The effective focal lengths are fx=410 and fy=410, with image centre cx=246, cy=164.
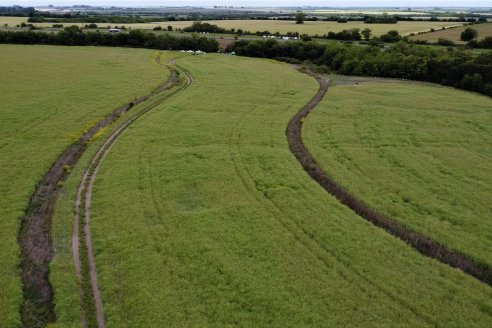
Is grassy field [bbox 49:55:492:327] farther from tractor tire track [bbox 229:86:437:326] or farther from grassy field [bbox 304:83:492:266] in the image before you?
grassy field [bbox 304:83:492:266]

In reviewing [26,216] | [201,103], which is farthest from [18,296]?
[201,103]

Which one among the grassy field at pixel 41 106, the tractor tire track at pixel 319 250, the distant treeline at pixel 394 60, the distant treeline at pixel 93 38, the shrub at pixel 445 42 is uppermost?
the distant treeline at pixel 93 38

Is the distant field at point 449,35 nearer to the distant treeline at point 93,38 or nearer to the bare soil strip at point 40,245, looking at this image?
the distant treeline at point 93,38

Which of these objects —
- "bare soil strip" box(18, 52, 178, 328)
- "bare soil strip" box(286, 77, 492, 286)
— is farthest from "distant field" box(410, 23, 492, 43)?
"bare soil strip" box(18, 52, 178, 328)

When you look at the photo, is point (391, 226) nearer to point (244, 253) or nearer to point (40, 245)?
point (244, 253)

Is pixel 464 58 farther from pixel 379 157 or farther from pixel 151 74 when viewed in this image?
pixel 151 74

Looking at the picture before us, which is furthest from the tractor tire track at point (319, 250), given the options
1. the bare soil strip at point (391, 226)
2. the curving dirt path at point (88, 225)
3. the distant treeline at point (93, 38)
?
the distant treeline at point (93, 38)
